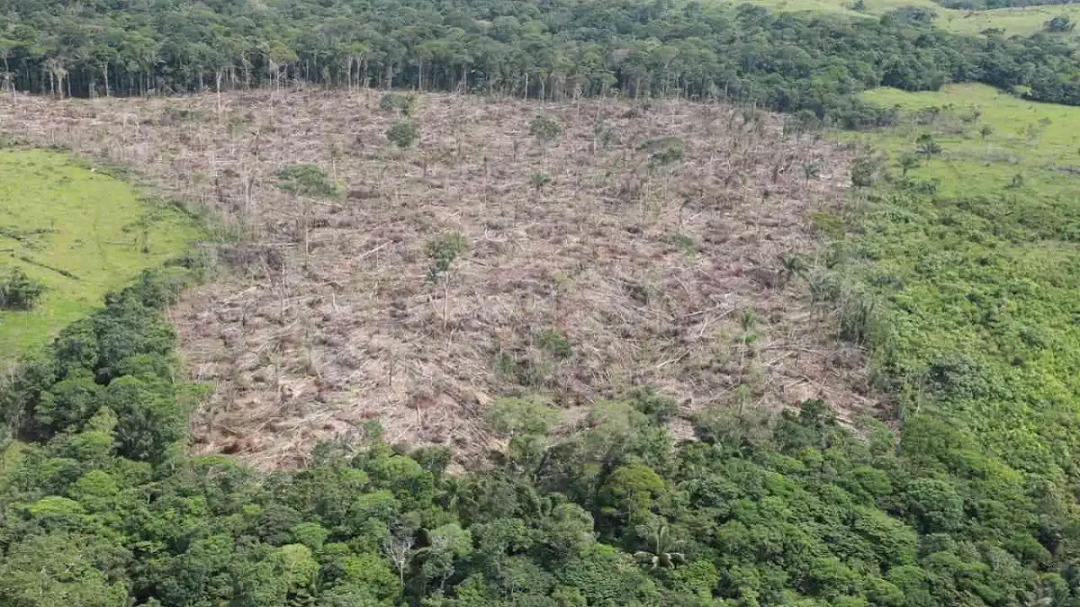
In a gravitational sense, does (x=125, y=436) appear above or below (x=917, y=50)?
below

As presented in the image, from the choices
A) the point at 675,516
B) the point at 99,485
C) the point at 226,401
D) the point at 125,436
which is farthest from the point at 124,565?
the point at 675,516

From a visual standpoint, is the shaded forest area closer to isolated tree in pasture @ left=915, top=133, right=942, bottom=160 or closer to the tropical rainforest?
the tropical rainforest

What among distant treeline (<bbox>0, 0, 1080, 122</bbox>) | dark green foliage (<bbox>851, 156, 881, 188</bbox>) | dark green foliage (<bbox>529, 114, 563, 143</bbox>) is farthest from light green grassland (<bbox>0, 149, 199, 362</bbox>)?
dark green foliage (<bbox>851, 156, 881, 188</bbox>)

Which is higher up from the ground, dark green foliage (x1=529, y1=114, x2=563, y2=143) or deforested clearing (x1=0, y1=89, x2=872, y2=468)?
dark green foliage (x1=529, y1=114, x2=563, y2=143)

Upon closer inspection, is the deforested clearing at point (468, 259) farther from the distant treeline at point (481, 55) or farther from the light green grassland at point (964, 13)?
the light green grassland at point (964, 13)

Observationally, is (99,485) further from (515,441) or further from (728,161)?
(728,161)

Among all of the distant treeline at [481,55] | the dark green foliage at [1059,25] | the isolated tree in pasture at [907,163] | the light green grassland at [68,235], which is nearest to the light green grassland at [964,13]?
the dark green foliage at [1059,25]
